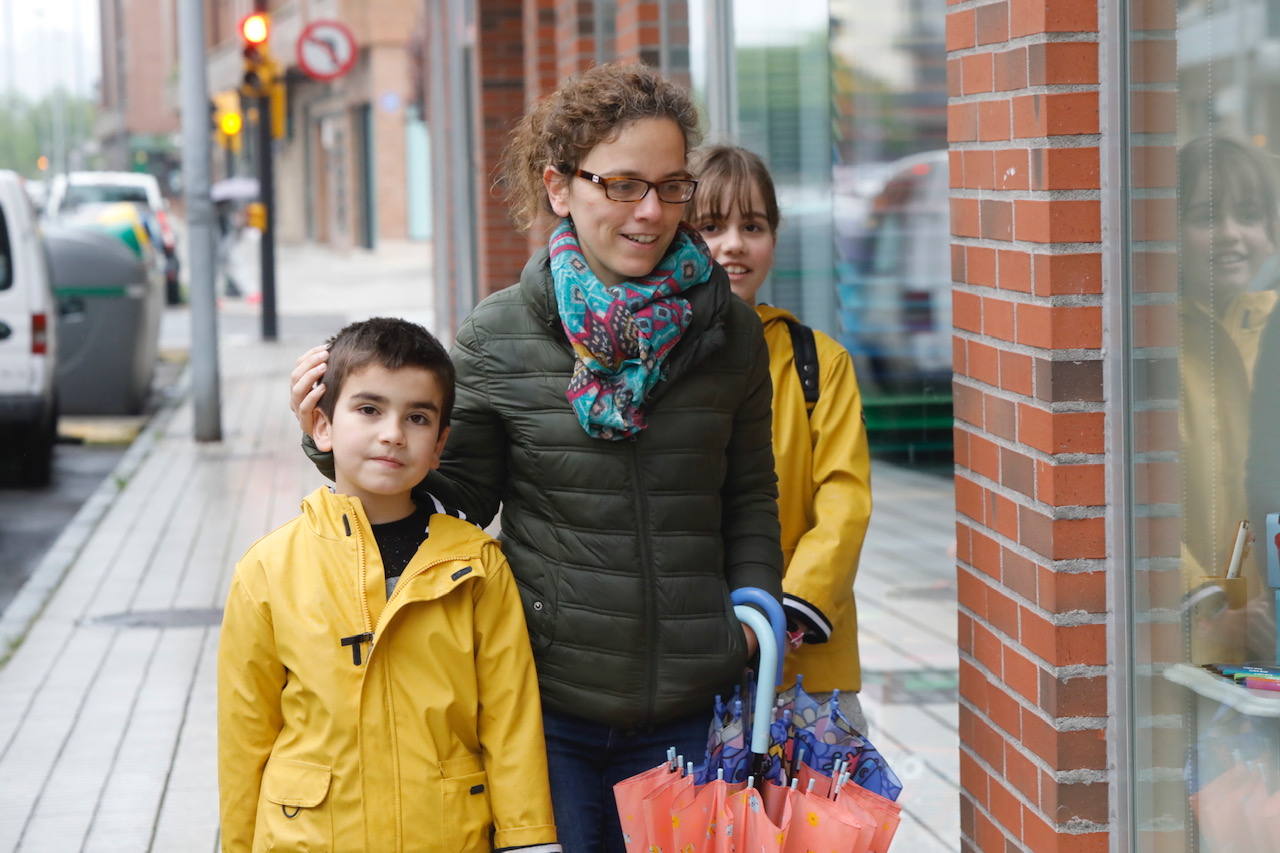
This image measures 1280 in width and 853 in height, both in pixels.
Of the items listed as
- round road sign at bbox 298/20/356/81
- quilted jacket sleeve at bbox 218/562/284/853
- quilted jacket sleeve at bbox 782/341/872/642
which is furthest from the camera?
round road sign at bbox 298/20/356/81

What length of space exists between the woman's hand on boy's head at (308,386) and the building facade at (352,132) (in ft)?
115

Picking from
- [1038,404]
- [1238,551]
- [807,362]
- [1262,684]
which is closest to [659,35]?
[807,362]

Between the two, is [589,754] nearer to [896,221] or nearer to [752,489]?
[752,489]

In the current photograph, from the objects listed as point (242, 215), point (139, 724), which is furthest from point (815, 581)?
point (242, 215)

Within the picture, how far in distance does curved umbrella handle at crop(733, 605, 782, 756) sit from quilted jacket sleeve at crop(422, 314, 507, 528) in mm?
450

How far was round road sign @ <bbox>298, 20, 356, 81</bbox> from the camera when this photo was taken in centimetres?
1866

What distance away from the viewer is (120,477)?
37.4 feet

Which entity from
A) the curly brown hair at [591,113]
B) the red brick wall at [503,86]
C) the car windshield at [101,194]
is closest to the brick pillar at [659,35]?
the red brick wall at [503,86]

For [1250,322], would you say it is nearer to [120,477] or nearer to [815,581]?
[815,581]

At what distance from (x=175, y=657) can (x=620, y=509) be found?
4595mm

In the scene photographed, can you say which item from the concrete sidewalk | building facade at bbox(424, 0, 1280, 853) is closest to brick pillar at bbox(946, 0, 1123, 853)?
building facade at bbox(424, 0, 1280, 853)

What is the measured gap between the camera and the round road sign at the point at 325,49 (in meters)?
18.7

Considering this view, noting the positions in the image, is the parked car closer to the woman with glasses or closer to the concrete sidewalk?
the concrete sidewalk

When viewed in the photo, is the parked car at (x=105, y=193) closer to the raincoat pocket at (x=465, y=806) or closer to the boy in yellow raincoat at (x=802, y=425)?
the boy in yellow raincoat at (x=802, y=425)
